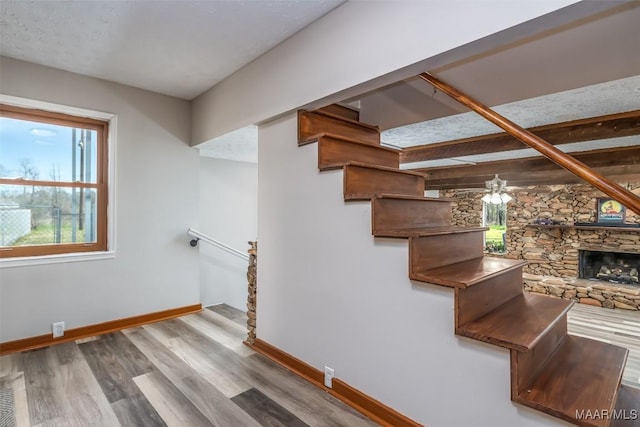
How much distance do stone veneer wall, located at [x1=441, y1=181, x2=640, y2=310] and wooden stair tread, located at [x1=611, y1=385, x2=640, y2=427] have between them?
4573 millimetres

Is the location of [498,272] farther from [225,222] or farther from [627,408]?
[225,222]

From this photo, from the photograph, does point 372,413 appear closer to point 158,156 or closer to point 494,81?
point 494,81

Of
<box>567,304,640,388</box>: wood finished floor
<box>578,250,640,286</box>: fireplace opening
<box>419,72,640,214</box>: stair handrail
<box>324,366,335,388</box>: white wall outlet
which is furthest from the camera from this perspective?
<box>578,250,640,286</box>: fireplace opening

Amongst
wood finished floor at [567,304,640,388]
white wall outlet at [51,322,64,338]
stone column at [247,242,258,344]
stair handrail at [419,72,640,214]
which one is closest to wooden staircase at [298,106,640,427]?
stair handrail at [419,72,640,214]

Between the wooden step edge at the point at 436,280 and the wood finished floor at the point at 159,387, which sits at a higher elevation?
the wooden step edge at the point at 436,280

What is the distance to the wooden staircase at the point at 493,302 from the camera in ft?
4.18

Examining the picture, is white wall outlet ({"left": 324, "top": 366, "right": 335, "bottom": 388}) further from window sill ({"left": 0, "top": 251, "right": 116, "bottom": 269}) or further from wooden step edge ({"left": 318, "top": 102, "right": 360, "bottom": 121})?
window sill ({"left": 0, "top": 251, "right": 116, "bottom": 269})

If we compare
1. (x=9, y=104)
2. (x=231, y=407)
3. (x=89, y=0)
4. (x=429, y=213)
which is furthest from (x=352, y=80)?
(x=9, y=104)

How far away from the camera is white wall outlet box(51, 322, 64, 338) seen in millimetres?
2791

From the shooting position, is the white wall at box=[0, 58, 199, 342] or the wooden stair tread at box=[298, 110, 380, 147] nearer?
the wooden stair tread at box=[298, 110, 380, 147]

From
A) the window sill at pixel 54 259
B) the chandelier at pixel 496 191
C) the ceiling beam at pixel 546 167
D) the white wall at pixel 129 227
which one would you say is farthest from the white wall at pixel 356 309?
the chandelier at pixel 496 191

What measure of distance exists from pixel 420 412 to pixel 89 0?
2980mm

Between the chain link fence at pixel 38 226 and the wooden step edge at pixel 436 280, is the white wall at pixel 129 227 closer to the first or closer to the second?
the chain link fence at pixel 38 226

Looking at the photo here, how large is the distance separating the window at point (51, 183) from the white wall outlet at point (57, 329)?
25.2 inches
